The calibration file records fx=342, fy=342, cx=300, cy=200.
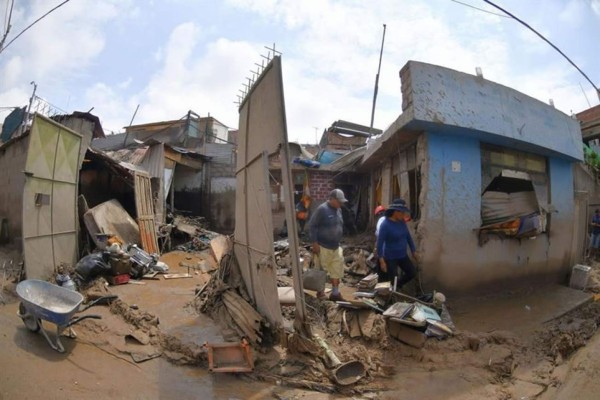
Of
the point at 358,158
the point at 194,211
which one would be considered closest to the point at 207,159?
the point at 194,211

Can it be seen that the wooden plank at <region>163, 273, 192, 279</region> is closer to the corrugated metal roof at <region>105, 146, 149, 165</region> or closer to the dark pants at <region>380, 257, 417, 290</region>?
the dark pants at <region>380, 257, 417, 290</region>

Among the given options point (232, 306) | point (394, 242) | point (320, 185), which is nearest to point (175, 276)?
point (232, 306)

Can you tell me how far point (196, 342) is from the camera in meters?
4.34

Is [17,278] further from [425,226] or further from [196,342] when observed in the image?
[425,226]

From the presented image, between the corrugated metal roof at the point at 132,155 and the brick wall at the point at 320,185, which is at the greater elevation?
the corrugated metal roof at the point at 132,155

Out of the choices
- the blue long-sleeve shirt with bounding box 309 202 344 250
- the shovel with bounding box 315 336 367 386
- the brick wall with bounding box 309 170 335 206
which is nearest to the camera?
the shovel with bounding box 315 336 367 386

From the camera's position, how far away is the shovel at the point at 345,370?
349 centimetres

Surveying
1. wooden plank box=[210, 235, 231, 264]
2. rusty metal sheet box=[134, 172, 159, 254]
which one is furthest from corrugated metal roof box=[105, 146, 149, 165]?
wooden plank box=[210, 235, 231, 264]

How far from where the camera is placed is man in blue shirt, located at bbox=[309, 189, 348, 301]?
5.40m

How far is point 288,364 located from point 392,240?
2.77 meters

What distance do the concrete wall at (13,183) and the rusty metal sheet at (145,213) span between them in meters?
2.64

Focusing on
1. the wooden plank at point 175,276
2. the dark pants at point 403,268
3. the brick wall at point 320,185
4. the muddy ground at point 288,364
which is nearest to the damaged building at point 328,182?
the brick wall at point 320,185

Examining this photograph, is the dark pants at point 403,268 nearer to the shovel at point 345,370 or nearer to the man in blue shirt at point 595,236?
the shovel at point 345,370

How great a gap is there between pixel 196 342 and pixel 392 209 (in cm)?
355
